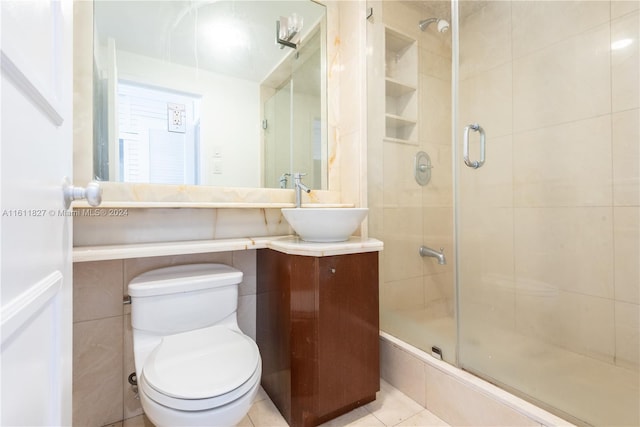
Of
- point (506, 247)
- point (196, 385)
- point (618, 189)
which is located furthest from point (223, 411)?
point (618, 189)

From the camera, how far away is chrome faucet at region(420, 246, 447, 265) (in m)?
1.81

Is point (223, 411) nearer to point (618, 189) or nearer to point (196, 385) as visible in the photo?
point (196, 385)

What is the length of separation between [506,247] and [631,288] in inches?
20.7

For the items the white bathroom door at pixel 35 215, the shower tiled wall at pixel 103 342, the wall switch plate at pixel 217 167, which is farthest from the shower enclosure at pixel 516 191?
the white bathroom door at pixel 35 215

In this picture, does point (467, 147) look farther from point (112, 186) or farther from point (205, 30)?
point (112, 186)

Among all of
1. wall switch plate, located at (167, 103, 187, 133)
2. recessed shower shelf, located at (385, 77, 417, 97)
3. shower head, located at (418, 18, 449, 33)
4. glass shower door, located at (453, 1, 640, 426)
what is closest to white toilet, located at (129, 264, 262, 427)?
wall switch plate, located at (167, 103, 187, 133)

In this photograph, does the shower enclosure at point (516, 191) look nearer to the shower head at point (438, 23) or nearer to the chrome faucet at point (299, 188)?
the shower head at point (438, 23)

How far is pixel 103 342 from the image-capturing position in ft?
4.06

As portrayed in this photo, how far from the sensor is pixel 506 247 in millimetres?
1737

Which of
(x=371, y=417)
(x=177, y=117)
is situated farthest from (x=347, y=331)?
(x=177, y=117)

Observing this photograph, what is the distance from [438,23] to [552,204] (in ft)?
4.05

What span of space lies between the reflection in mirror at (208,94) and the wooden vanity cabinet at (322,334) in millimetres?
601

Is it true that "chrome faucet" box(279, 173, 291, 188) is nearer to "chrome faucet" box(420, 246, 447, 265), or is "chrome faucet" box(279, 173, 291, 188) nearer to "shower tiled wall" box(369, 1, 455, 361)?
"shower tiled wall" box(369, 1, 455, 361)

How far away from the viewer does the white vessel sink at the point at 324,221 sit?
125 centimetres
